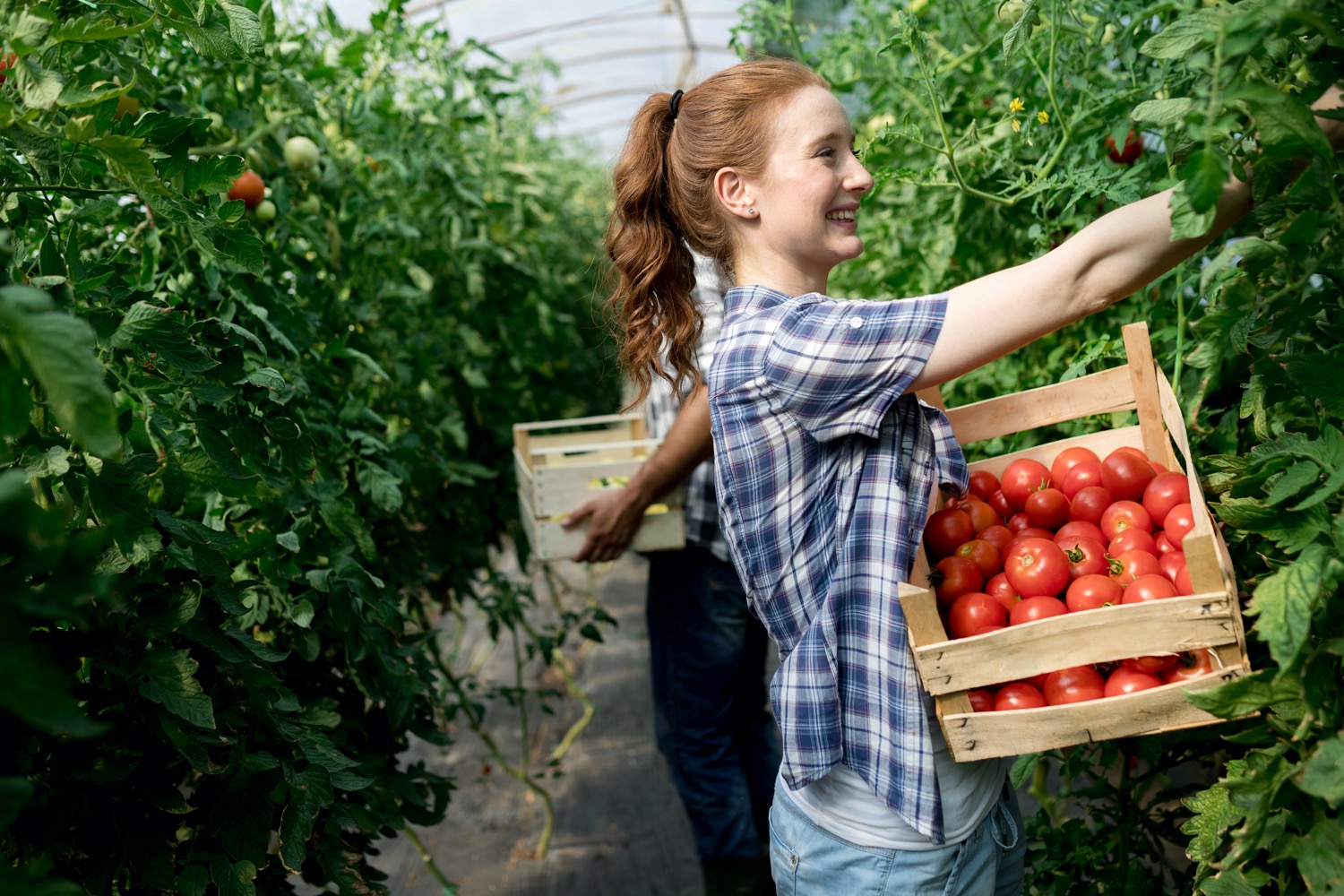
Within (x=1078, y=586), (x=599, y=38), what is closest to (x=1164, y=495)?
(x=1078, y=586)

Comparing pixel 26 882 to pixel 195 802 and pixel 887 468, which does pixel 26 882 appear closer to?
pixel 195 802

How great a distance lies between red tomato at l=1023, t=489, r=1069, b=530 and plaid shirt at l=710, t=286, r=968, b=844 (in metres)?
0.13

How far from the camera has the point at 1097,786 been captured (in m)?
1.51

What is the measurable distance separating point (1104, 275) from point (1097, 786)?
2.72 ft

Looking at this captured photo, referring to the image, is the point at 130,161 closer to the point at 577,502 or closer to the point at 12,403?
the point at 12,403

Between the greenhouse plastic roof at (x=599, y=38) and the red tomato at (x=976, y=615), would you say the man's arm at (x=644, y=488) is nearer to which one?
the red tomato at (x=976, y=615)

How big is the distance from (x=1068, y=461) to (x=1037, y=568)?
0.81 ft

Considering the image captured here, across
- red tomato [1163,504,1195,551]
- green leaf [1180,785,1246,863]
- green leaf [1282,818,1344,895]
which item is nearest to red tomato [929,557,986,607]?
red tomato [1163,504,1195,551]

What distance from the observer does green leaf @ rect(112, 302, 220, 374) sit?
3.53 ft

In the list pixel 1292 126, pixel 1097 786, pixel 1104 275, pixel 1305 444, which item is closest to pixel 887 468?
pixel 1104 275

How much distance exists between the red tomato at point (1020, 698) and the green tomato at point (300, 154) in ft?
5.40

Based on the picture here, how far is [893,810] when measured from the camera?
1170mm

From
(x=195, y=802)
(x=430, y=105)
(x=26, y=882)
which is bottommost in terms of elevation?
(x=195, y=802)

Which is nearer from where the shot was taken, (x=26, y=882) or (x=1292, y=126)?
(x=26, y=882)
